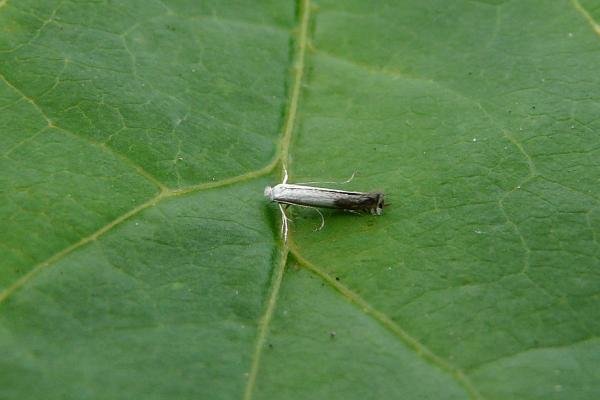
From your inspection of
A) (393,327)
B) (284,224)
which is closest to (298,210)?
(284,224)

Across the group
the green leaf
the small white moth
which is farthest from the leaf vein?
the small white moth

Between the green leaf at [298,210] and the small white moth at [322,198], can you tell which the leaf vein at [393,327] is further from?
the small white moth at [322,198]

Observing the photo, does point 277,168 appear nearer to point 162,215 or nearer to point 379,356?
point 162,215

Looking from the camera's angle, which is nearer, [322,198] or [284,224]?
[284,224]

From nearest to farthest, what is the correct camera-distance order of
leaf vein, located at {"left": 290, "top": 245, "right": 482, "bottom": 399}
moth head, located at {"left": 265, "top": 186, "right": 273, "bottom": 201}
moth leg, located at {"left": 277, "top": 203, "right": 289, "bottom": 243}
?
leaf vein, located at {"left": 290, "top": 245, "right": 482, "bottom": 399}
moth leg, located at {"left": 277, "top": 203, "right": 289, "bottom": 243}
moth head, located at {"left": 265, "top": 186, "right": 273, "bottom": 201}

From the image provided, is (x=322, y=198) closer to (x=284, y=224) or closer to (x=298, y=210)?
(x=298, y=210)

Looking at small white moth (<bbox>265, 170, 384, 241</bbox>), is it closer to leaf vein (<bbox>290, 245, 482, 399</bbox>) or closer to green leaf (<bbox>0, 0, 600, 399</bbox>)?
green leaf (<bbox>0, 0, 600, 399</bbox>)
